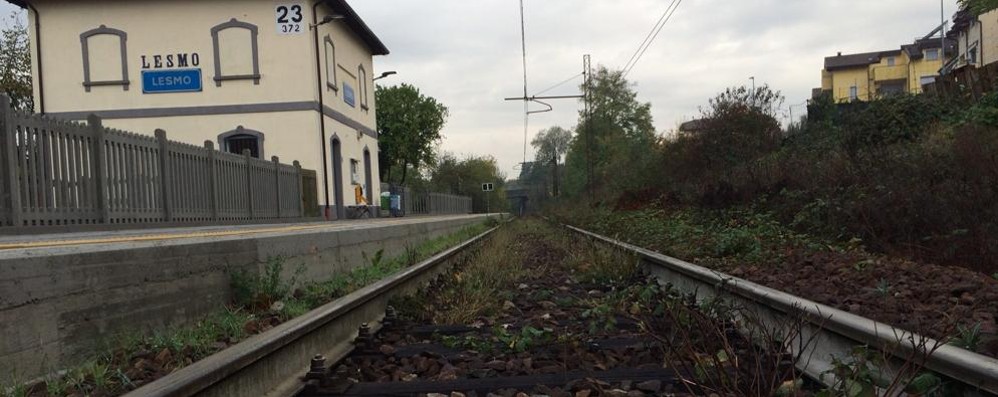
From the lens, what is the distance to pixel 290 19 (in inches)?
Answer: 993

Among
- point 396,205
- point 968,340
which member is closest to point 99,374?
point 968,340

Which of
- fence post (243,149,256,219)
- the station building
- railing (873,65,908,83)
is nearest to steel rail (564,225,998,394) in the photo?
fence post (243,149,256,219)

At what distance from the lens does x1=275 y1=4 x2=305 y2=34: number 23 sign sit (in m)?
25.2

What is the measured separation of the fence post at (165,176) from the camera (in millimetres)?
11644

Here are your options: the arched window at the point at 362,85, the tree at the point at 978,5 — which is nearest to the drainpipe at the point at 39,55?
the arched window at the point at 362,85

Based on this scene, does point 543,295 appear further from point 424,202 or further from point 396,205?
point 424,202

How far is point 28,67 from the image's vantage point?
3516 cm

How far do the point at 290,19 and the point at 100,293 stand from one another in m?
23.3

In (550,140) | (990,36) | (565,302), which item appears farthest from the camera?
(550,140)

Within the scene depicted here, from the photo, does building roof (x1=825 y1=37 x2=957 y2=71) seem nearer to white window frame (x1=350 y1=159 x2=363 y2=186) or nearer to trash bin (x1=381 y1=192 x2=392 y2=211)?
trash bin (x1=381 y1=192 x2=392 y2=211)

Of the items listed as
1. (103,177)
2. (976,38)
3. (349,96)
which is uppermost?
(976,38)

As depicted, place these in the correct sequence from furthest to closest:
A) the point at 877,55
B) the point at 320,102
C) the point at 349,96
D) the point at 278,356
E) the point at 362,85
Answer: the point at 877,55
the point at 362,85
the point at 349,96
the point at 320,102
the point at 278,356

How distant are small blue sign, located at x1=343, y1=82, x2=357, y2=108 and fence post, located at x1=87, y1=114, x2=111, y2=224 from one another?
20314mm

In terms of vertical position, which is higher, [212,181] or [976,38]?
[976,38]
